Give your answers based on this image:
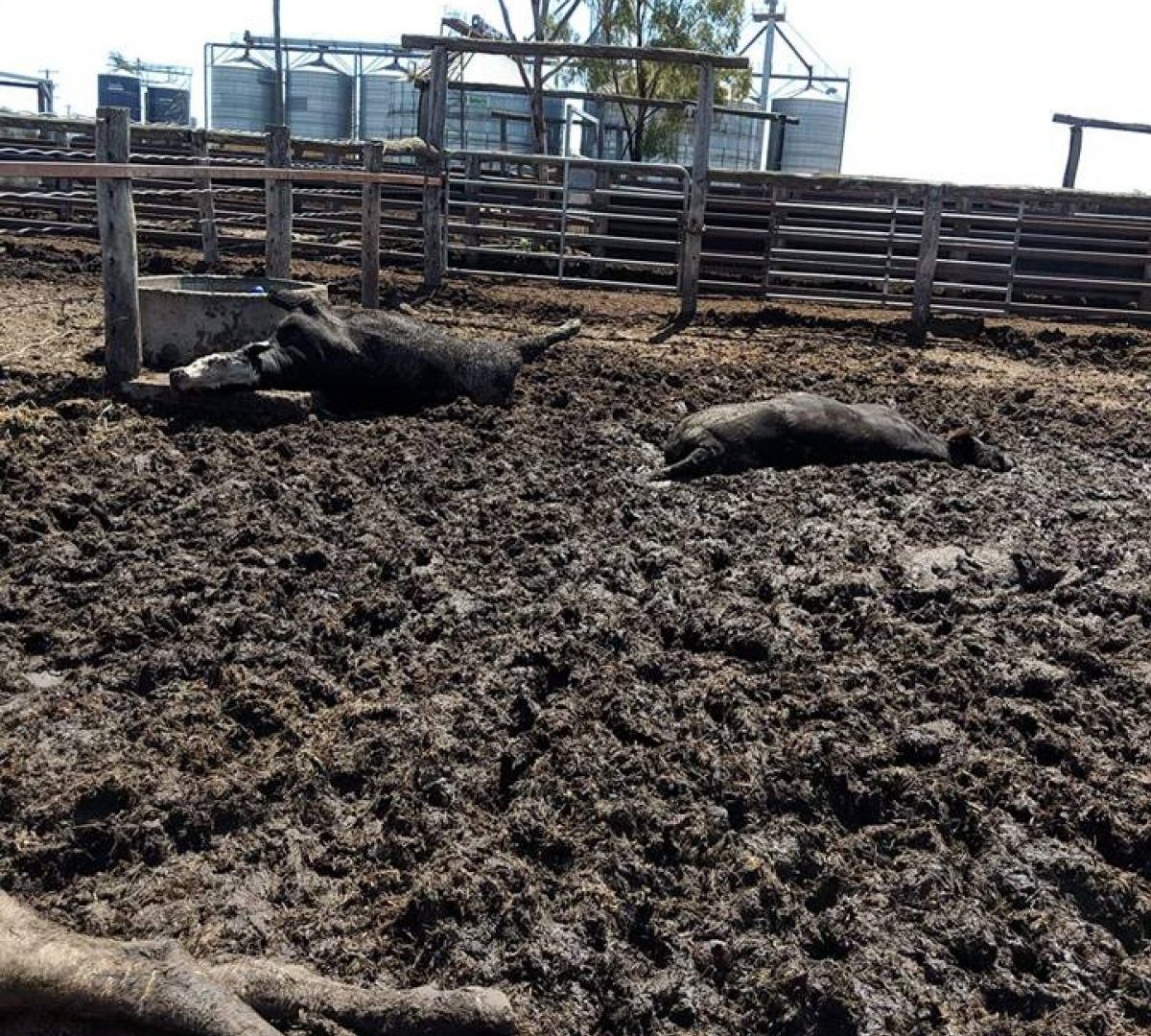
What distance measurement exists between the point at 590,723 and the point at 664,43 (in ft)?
93.6

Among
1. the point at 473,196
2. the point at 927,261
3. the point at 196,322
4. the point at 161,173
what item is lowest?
the point at 196,322

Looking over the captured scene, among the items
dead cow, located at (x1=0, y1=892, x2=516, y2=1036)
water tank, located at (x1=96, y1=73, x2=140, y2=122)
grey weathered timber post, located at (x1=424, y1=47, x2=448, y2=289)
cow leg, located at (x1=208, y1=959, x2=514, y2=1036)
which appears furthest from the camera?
water tank, located at (x1=96, y1=73, x2=140, y2=122)

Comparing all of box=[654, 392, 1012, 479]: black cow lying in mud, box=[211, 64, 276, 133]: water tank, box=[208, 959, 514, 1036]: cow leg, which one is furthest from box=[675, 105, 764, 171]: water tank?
box=[208, 959, 514, 1036]: cow leg

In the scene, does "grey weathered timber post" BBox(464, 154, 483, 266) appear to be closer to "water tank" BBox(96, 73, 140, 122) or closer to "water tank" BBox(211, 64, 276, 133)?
"water tank" BBox(96, 73, 140, 122)

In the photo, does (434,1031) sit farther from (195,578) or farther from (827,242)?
(827,242)

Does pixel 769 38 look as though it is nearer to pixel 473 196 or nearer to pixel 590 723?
pixel 473 196

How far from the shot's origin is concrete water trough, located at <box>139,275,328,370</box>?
7934mm

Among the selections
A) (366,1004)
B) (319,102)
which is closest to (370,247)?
(366,1004)

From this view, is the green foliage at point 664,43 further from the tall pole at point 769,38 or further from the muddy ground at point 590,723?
the muddy ground at point 590,723

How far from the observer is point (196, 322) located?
799 cm

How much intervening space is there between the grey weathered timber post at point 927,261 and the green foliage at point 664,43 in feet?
51.6

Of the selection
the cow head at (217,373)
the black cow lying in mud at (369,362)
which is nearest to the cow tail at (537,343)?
the black cow lying in mud at (369,362)

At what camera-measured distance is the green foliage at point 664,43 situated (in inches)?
1113

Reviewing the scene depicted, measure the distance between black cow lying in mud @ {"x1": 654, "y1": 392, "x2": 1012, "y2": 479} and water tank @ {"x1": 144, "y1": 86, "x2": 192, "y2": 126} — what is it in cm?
3295
